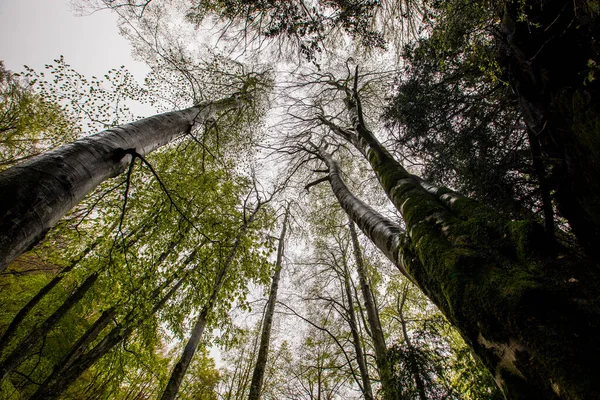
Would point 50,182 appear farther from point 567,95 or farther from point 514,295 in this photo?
point 567,95

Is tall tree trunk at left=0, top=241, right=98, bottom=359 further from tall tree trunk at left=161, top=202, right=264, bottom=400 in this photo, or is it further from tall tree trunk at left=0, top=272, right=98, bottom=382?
tall tree trunk at left=161, top=202, right=264, bottom=400

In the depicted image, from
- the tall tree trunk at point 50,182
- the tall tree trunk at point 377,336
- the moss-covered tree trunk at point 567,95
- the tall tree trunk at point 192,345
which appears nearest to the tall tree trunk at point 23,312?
the tall tree trunk at point 192,345

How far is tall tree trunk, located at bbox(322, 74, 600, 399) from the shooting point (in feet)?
2.98

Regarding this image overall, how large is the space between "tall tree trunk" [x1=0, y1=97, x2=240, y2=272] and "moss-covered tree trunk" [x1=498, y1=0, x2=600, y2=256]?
10.4 feet

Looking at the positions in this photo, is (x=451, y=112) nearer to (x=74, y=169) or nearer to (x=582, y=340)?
(x=582, y=340)

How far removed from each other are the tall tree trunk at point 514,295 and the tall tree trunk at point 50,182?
2.29 m

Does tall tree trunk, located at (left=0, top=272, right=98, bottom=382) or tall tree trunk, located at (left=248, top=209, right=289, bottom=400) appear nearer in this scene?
tall tree trunk, located at (left=0, top=272, right=98, bottom=382)

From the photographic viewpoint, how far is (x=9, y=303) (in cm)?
698

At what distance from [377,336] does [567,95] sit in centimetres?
574

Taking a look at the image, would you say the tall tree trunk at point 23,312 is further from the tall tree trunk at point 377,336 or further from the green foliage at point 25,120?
the tall tree trunk at point 377,336

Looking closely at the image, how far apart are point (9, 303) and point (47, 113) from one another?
20.3 ft

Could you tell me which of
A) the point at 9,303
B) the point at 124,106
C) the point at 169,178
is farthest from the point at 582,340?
the point at 9,303

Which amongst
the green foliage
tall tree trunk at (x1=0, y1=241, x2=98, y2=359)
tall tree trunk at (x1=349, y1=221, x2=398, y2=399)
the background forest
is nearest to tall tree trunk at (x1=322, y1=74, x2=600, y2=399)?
the background forest

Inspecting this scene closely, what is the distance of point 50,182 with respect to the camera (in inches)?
47.2
